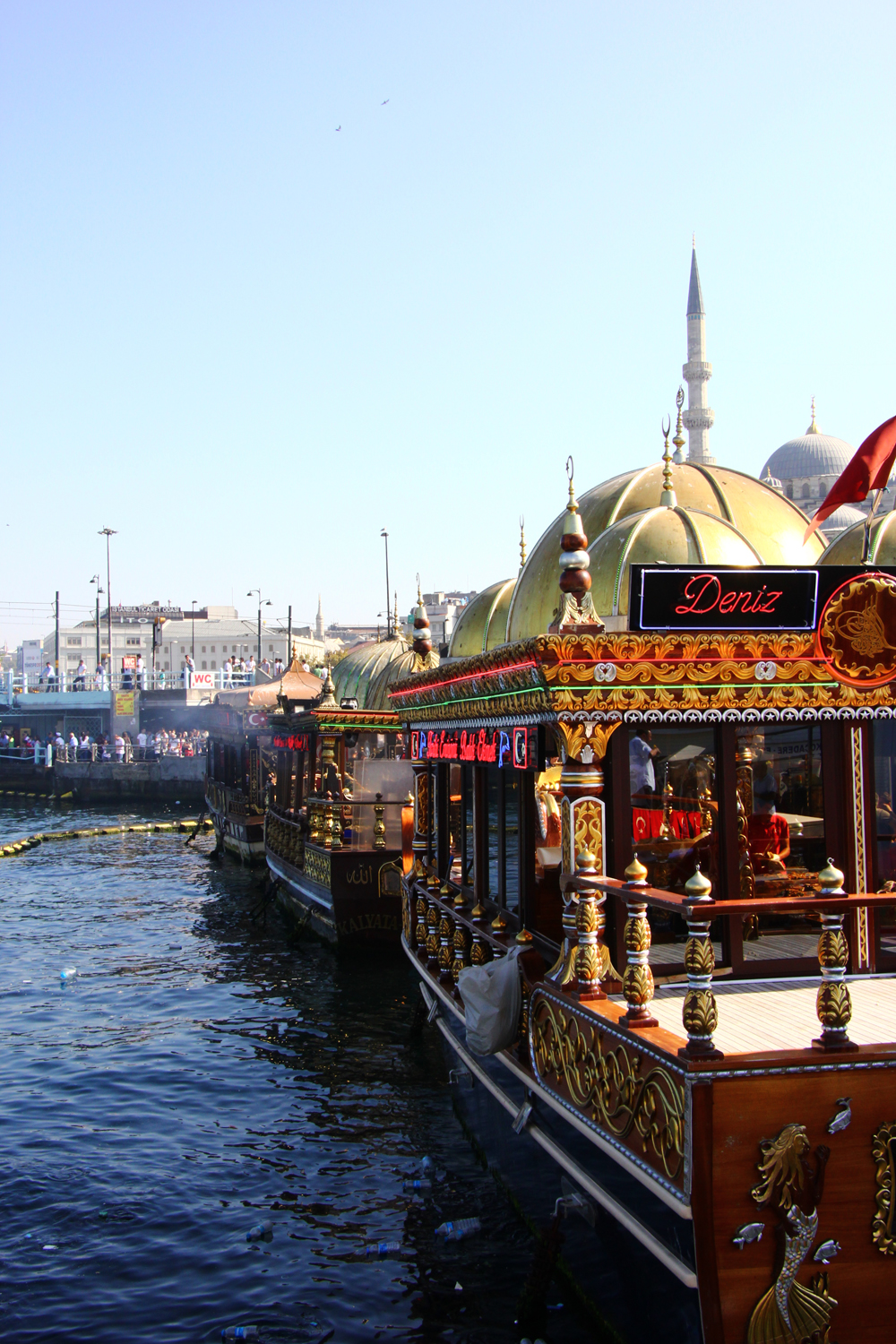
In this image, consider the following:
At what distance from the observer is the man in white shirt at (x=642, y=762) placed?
8.51m

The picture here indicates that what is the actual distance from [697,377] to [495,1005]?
261 feet

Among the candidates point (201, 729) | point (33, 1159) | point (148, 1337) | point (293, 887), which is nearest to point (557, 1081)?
point (148, 1337)

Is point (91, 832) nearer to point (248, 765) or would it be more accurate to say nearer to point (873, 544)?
point (248, 765)

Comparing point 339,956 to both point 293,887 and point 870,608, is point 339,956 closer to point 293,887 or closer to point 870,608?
point 293,887

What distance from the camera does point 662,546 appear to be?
40.3 ft

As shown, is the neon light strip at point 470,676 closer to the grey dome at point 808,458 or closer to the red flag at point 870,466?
the red flag at point 870,466

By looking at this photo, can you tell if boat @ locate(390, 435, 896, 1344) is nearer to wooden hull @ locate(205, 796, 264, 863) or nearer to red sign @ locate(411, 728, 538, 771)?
red sign @ locate(411, 728, 538, 771)

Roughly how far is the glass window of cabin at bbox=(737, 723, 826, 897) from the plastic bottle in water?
377cm

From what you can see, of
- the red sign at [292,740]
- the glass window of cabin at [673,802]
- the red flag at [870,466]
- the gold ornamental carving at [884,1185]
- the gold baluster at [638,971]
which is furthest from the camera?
the red sign at [292,740]

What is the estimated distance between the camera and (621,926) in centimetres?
815

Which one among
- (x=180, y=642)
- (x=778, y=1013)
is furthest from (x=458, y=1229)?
(x=180, y=642)

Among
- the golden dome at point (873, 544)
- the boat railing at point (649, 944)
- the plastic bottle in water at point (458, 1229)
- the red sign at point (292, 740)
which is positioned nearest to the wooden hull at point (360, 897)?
the red sign at point (292, 740)

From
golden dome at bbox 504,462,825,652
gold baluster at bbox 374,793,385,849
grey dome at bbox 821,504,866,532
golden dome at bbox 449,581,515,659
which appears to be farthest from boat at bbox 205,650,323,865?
grey dome at bbox 821,504,866,532

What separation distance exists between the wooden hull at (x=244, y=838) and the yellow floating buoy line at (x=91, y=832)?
15.8 feet
